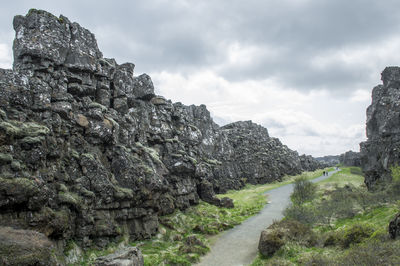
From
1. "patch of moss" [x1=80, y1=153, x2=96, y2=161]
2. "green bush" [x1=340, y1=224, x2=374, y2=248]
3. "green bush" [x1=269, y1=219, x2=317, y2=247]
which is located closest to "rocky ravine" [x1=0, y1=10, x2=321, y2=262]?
"patch of moss" [x1=80, y1=153, x2=96, y2=161]

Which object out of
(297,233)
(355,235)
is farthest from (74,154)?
(355,235)

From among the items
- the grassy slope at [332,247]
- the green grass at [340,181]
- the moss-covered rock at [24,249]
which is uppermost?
the moss-covered rock at [24,249]

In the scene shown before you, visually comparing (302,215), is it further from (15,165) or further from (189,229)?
(15,165)

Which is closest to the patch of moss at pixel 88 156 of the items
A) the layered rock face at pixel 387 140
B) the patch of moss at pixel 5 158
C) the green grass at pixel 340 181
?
the patch of moss at pixel 5 158

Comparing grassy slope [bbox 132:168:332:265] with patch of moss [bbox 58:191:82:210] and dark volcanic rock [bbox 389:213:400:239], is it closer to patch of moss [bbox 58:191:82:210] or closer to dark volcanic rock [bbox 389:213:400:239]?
patch of moss [bbox 58:191:82:210]

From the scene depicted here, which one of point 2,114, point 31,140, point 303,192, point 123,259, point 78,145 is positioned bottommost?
point 303,192

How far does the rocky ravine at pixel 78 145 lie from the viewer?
2105 cm

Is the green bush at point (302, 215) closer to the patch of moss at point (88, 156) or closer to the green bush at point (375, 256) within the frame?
the green bush at point (375, 256)

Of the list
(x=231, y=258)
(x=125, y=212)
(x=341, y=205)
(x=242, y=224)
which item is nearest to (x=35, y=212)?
(x=125, y=212)

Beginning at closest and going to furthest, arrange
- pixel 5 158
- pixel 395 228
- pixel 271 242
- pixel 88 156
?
pixel 395 228
pixel 5 158
pixel 271 242
pixel 88 156

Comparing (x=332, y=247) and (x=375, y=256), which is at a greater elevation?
(x=375, y=256)

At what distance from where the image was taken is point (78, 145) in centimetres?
3036

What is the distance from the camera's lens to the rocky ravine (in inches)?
829

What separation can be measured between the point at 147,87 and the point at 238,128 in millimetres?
90908
